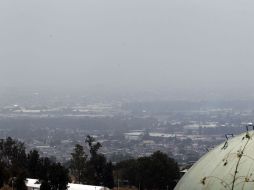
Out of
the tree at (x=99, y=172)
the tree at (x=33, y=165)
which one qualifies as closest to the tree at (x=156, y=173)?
the tree at (x=99, y=172)

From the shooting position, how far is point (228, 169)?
9750 mm

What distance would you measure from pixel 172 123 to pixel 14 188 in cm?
15251

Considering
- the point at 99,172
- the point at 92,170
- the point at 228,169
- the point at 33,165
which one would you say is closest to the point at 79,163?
the point at 92,170

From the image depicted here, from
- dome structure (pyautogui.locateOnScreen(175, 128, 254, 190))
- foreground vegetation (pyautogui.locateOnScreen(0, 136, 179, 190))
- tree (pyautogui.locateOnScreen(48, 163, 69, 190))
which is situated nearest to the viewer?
dome structure (pyautogui.locateOnScreen(175, 128, 254, 190))

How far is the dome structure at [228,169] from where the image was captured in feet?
30.8

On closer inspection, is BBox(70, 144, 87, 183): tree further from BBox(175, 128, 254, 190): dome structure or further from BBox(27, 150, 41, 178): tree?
BBox(175, 128, 254, 190): dome structure

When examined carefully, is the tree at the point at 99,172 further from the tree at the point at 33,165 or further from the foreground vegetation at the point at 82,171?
the tree at the point at 33,165

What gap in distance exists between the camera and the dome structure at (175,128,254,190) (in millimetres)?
9398

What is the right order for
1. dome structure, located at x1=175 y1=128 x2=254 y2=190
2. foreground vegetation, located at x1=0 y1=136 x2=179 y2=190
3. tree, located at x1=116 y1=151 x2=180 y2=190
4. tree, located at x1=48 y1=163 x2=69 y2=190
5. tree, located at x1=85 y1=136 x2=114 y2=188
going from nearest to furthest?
dome structure, located at x1=175 y1=128 x2=254 y2=190, tree, located at x1=48 y1=163 x2=69 y2=190, foreground vegetation, located at x1=0 y1=136 x2=179 y2=190, tree, located at x1=116 y1=151 x2=180 y2=190, tree, located at x1=85 y1=136 x2=114 y2=188

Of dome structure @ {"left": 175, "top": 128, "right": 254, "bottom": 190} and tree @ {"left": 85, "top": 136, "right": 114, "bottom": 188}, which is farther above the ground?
dome structure @ {"left": 175, "top": 128, "right": 254, "bottom": 190}

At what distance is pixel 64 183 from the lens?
120 feet

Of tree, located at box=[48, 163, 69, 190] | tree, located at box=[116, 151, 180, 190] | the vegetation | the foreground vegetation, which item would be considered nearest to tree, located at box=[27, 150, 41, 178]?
the foreground vegetation

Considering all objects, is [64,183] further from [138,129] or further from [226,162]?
[138,129]

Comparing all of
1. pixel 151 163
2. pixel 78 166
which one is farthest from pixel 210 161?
pixel 78 166
